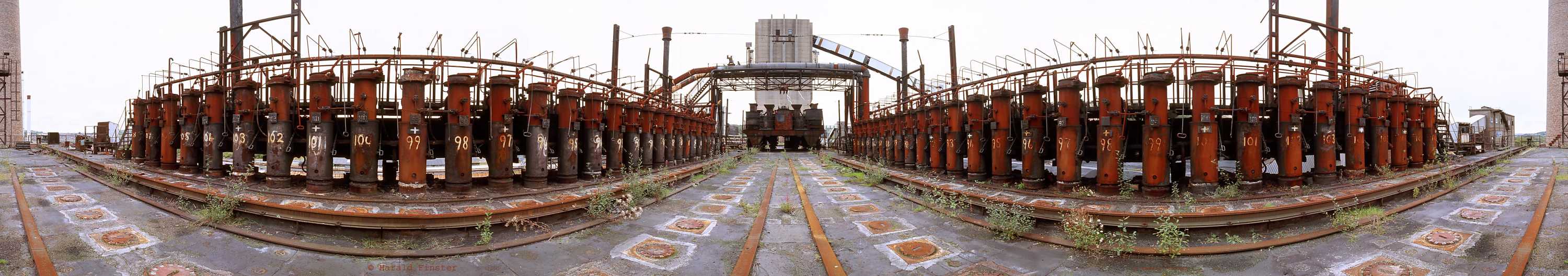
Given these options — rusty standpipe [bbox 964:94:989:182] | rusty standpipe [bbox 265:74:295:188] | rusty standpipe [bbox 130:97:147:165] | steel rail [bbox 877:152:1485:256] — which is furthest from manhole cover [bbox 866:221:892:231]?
rusty standpipe [bbox 130:97:147:165]

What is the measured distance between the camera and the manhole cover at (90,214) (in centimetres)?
742

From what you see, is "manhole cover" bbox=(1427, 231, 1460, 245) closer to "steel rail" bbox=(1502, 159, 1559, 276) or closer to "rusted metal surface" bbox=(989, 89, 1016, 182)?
"steel rail" bbox=(1502, 159, 1559, 276)

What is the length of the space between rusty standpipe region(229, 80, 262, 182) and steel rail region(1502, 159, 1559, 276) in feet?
52.5

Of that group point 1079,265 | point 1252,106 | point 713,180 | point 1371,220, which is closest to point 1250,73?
point 1252,106

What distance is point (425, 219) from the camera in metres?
6.64

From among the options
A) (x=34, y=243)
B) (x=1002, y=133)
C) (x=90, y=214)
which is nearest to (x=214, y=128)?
(x=90, y=214)

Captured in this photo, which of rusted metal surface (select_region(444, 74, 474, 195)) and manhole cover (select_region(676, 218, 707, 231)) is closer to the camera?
manhole cover (select_region(676, 218, 707, 231))

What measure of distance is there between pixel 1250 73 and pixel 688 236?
864 centimetres

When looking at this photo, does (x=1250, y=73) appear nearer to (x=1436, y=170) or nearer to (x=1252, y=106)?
(x=1252, y=106)

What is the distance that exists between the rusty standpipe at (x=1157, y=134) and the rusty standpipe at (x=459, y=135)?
10.1m

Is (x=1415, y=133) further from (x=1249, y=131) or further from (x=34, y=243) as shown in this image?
(x=34, y=243)

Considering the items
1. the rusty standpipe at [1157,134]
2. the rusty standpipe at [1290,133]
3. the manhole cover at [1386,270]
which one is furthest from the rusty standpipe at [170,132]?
the rusty standpipe at [1290,133]

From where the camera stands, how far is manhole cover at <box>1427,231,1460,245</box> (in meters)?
6.00

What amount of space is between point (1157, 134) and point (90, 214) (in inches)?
569
